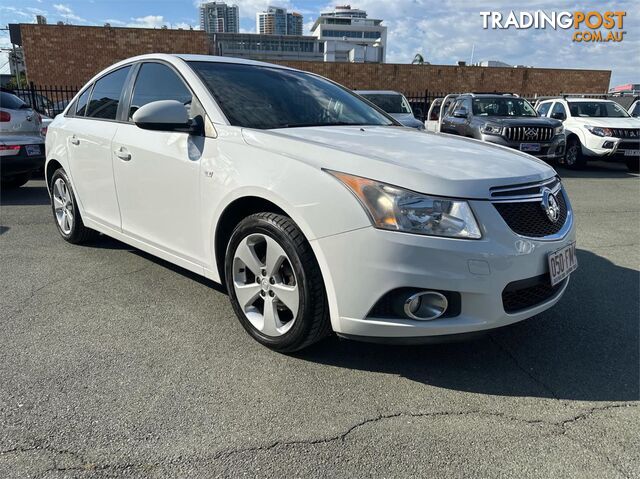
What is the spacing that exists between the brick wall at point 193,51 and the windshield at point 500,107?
51.3ft

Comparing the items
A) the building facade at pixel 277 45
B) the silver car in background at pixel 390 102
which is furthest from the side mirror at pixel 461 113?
the building facade at pixel 277 45

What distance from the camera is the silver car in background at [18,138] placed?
7215mm

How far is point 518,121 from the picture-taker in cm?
1037

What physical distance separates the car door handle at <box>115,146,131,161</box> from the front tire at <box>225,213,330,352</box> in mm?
1276

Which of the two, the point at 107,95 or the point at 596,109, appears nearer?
the point at 107,95

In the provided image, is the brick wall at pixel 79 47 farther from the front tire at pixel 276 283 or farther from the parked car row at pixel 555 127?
the front tire at pixel 276 283

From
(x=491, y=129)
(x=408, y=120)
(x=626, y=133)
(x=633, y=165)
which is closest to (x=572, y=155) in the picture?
(x=626, y=133)

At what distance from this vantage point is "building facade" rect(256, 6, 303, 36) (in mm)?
154500

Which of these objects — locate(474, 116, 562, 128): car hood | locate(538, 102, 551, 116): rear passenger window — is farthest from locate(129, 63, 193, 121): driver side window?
locate(538, 102, 551, 116): rear passenger window

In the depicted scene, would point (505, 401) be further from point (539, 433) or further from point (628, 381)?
point (628, 381)

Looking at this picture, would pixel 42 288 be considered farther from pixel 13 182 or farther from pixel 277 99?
pixel 13 182

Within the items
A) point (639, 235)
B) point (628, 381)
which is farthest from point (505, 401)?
point (639, 235)

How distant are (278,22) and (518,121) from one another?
160 metres

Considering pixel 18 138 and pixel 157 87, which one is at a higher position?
pixel 157 87
